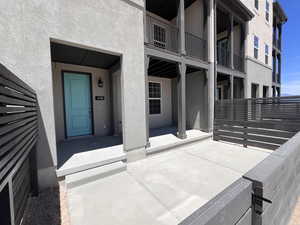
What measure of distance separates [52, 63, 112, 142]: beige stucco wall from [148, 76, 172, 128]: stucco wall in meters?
2.63

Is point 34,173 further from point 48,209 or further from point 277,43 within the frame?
point 277,43

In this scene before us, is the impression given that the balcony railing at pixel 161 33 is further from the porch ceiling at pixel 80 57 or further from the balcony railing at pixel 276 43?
the balcony railing at pixel 276 43

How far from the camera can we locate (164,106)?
8.55m

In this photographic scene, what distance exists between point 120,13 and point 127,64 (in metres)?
1.33

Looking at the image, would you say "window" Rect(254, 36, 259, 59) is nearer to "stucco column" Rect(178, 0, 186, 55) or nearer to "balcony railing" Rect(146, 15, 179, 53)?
"balcony railing" Rect(146, 15, 179, 53)

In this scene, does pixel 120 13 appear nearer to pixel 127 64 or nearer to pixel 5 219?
pixel 127 64

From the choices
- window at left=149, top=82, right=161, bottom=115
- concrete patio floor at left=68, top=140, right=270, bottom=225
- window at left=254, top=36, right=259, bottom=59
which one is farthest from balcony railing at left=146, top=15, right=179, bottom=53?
window at left=254, top=36, right=259, bottom=59

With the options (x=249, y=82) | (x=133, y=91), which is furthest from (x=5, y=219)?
(x=249, y=82)

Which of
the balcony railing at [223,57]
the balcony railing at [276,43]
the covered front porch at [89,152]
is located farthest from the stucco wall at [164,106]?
the balcony railing at [276,43]

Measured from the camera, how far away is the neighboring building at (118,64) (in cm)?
291

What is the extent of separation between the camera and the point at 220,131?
633 centimetres

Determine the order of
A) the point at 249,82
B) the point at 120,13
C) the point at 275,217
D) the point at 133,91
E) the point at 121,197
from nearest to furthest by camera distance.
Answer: the point at 275,217 → the point at 121,197 → the point at 120,13 → the point at 133,91 → the point at 249,82

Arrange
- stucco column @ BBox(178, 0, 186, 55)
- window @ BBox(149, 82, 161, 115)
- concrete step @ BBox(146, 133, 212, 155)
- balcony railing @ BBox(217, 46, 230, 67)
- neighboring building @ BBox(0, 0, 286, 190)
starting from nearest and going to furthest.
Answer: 1. neighboring building @ BBox(0, 0, 286, 190)
2. concrete step @ BBox(146, 133, 212, 155)
3. stucco column @ BBox(178, 0, 186, 55)
4. window @ BBox(149, 82, 161, 115)
5. balcony railing @ BBox(217, 46, 230, 67)

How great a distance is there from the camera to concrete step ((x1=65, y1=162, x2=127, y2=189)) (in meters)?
2.95
